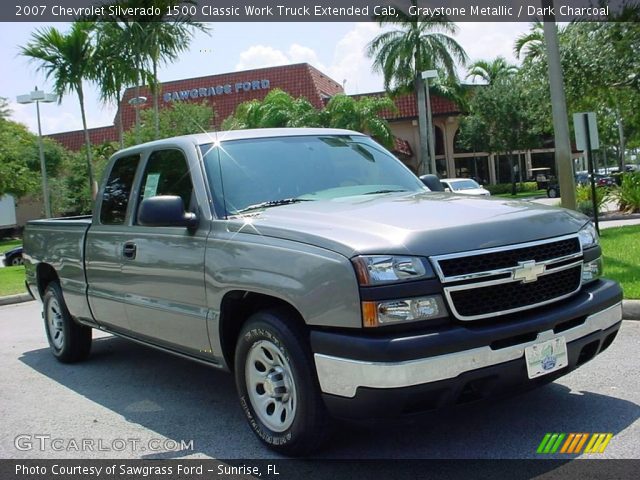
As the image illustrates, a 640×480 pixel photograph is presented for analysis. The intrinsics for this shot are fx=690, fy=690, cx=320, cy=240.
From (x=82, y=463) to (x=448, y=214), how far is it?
2.69 m

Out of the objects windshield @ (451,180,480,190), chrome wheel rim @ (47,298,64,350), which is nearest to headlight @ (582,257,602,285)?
chrome wheel rim @ (47,298,64,350)

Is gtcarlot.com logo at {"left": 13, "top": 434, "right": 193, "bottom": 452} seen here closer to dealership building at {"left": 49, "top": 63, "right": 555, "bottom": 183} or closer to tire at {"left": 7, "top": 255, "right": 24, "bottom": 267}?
tire at {"left": 7, "top": 255, "right": 24, "bottom": 267}

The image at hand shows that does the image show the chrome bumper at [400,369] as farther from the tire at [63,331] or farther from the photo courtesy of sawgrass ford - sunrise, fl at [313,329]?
the tire at [63,331]

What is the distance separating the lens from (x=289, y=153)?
507 cm

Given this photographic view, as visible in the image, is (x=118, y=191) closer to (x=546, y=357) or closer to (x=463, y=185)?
(x=546, y=357)

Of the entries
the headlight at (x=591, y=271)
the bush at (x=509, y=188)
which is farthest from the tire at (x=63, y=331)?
the bush at (x=509, y=188)

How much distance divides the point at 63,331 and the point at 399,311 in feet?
15.2

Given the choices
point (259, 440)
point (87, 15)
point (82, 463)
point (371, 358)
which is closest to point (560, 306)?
point (371, 358)

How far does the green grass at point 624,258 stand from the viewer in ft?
25.6

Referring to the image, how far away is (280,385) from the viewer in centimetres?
401

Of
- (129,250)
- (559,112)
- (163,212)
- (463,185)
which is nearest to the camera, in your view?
(163,212)

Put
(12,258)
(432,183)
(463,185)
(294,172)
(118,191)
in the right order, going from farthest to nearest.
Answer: (463,185) < (12,258) < (118,191) < (432,183) < (294,172)

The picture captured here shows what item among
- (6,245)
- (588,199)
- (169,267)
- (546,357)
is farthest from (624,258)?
(6,245)

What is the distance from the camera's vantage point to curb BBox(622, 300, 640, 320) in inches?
271
